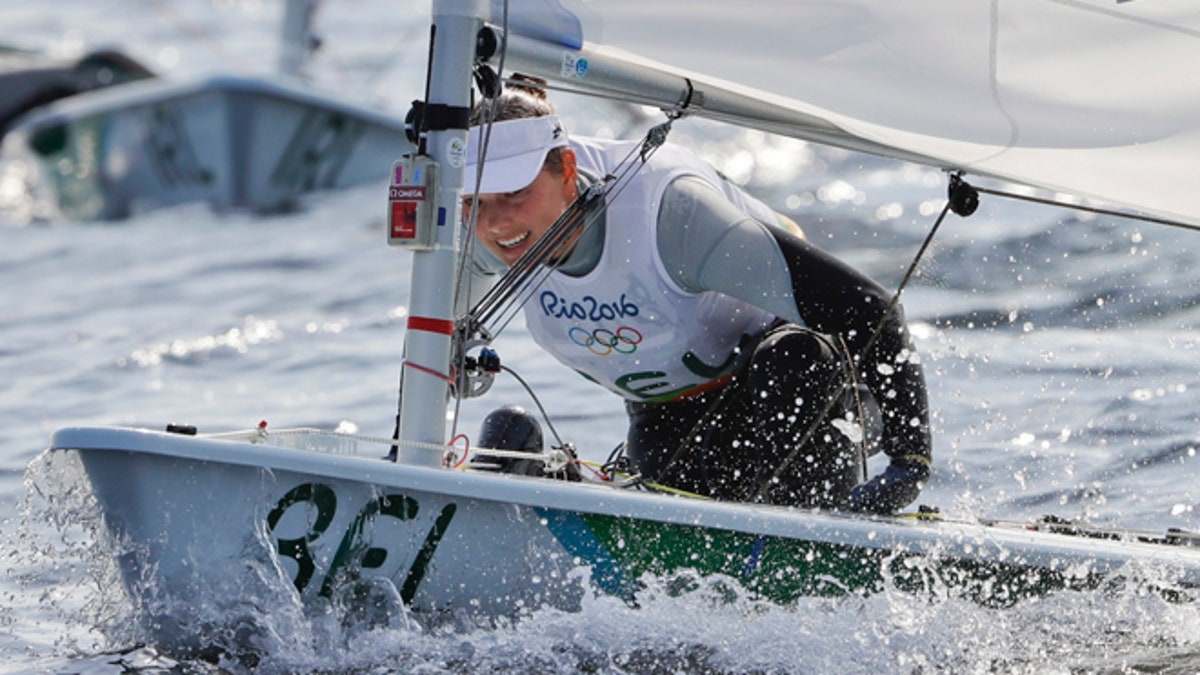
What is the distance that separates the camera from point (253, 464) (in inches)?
91.4

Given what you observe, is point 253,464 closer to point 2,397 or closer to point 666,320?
point 666,320

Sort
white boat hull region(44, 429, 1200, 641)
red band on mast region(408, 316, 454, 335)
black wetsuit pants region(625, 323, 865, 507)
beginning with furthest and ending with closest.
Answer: black wetsuit pants region(625, 323, 865, 507)
red band on mast region(408, 316, 454, 335)
white boat hull region(44, 429, 1200, 641)

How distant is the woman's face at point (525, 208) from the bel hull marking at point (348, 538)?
527 millimetres

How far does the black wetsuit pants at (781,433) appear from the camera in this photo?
2748 millimetres

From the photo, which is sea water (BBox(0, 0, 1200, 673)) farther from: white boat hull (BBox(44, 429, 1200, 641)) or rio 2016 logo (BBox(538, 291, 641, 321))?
rio 2016 logo (BBox(538, 291, 641, 321))

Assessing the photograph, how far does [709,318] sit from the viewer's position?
9.43ft

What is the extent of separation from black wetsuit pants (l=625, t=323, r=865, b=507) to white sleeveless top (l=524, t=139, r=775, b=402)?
0.08 metres

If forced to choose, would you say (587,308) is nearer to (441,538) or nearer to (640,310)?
(640,310)

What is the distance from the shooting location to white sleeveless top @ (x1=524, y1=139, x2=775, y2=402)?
2750 millimetres

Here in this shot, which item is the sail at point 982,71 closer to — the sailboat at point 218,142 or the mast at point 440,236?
the mast at point 440,236

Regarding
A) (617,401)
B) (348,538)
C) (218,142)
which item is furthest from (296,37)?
(348,538)

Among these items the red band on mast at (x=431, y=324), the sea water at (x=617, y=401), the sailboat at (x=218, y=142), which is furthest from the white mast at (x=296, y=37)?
the red band on mast at (x=431, y=324)

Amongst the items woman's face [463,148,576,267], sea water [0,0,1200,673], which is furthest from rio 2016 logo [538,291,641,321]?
sea water [0,0,1200,673]

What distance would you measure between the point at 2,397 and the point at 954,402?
3.25 meters
